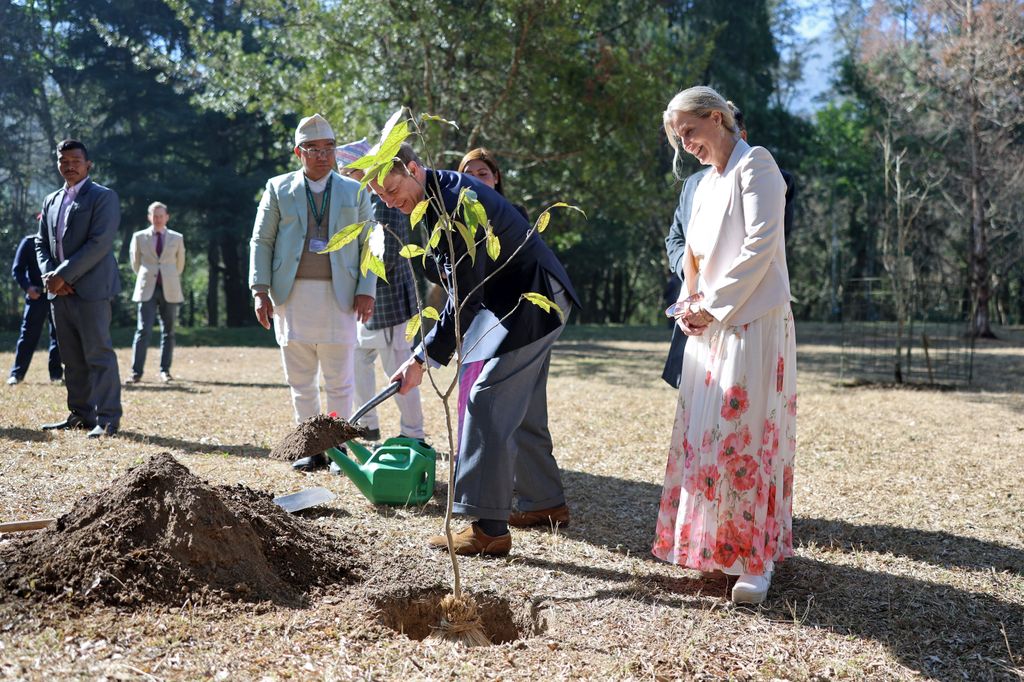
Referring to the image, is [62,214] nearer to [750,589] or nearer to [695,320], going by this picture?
[695,320]

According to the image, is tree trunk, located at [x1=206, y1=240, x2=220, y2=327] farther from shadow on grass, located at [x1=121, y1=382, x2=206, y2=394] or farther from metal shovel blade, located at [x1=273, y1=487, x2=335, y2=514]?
metal shovel blade, located at [x1=273, y1=487, x2=335, y2=514]

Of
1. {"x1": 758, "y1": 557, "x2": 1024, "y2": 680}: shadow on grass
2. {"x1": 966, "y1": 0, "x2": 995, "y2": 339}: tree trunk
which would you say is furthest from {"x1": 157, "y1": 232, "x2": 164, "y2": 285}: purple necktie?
{"x1": 966, "y1": 0, "x2": 995, "y2": 339}: tree trunk

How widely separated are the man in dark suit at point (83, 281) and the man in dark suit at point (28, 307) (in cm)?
335

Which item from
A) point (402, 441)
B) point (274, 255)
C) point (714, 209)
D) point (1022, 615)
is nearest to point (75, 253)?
point (274, 255)

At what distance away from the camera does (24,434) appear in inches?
259

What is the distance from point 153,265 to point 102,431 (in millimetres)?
4095

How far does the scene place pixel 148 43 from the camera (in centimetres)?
2298

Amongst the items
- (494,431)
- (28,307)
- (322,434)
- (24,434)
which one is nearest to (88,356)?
(24,434)

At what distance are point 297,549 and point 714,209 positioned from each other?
2.08m

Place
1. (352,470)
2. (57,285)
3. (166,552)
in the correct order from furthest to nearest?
1. (57,285)
2. (352,470)
3. (166,552)

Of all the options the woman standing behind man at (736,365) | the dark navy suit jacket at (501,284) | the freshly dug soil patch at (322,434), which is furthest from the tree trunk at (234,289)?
the woman standing behind man at (736,365)

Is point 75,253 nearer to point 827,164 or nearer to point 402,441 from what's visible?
point 402,441

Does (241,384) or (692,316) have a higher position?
(692,316)

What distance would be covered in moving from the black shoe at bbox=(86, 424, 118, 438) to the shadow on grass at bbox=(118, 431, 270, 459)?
0.06 meters
